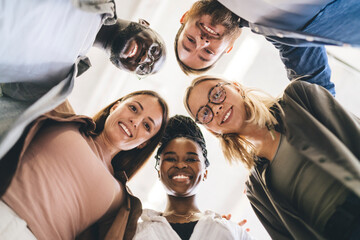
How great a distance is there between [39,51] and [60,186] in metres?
0.64

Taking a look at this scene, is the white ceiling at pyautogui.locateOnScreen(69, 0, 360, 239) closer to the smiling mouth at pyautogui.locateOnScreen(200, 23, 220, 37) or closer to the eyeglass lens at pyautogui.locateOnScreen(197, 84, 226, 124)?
the smiling mouth at pyautogui.locateOnScreen(200, 23, 220, 37)

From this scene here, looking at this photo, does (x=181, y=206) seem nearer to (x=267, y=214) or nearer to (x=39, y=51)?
(x=267, y=214)

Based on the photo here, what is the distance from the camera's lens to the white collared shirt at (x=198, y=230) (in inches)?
61.6

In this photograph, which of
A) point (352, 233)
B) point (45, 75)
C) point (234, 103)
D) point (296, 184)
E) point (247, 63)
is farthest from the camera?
point (247, 63)

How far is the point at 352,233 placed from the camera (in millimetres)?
985

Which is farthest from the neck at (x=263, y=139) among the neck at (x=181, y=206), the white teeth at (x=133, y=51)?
the white teeth at (x=133, y=51)

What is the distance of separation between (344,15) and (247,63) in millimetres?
1598

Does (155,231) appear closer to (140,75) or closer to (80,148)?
(80,148)

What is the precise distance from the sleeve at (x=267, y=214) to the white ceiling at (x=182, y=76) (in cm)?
144

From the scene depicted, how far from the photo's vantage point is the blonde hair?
1479 millimetres

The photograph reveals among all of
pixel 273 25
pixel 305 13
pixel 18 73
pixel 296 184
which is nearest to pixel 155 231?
pixel 296 184

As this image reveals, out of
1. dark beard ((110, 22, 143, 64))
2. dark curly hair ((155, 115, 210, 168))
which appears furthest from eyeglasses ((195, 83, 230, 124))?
dark beard ((110, 22, 143, 64))

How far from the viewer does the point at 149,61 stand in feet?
5.27

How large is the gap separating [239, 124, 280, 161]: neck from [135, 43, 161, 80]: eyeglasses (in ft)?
2.42
